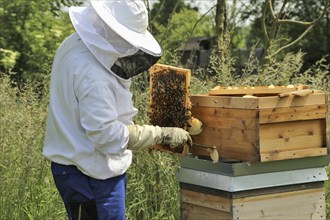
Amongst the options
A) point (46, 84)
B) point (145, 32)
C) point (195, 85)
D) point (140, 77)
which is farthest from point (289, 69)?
point (145, 32)

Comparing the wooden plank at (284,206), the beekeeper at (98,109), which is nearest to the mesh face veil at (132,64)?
the beekeeper at (98,109)

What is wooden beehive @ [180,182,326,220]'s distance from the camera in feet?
9.89

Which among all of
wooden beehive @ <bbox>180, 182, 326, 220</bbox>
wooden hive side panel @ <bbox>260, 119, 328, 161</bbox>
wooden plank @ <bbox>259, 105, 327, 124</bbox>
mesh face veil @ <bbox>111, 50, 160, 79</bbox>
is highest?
mesh face veil @ <bbox>111, 50, 160, 79</bbox>

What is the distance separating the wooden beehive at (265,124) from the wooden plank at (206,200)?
0.69 ft

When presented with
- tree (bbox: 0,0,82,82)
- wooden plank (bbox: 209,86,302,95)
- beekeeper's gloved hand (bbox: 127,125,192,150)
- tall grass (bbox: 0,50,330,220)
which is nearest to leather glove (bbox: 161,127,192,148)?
beekeeper's gloved hand (bbox: 127,125,192,150)

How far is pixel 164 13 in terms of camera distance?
23.1m

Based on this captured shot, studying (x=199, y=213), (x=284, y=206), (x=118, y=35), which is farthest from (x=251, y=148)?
(x=118, y=35)

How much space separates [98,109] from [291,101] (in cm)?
94

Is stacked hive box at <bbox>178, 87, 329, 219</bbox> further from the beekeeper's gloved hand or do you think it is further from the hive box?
the beekeeper's gloved hand

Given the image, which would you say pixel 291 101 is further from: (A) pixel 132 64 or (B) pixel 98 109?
(B) pixel 98 109

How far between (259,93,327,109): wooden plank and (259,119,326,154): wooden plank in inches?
3.7

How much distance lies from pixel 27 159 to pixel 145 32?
147 centimetres

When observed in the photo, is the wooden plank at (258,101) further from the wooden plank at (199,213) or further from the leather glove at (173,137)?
the wooden plank at (199,213)

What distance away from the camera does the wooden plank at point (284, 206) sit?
3.02 meters
